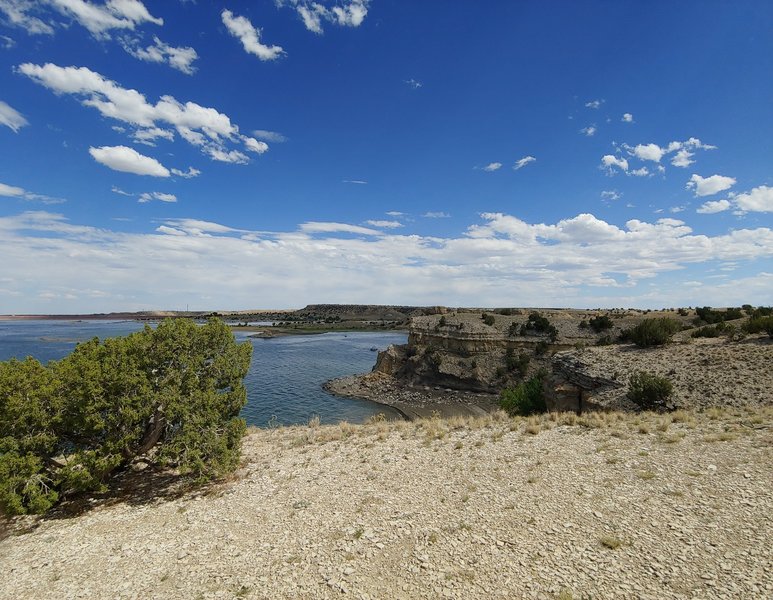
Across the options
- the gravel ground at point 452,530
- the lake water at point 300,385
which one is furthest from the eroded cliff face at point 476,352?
the gravel ground at point 452,530

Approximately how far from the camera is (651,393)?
69.2 feet

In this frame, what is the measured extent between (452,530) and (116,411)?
1109cm

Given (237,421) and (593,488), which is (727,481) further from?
(237,421)

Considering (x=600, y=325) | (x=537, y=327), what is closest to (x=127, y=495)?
(x=537, y=327)

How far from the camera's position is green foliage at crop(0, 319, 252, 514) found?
11523mm

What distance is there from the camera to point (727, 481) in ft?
35.6

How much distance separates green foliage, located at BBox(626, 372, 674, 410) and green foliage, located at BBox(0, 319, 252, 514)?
800 inches

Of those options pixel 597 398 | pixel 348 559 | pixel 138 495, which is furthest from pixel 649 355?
pixel 138 495

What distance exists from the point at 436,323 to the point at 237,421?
44793 millimetres

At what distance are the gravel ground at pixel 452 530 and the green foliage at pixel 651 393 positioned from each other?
16.9 ft

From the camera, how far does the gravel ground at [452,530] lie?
7.86 metres

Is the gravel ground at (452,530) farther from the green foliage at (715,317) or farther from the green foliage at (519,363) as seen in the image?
the green foliage at (715,317)

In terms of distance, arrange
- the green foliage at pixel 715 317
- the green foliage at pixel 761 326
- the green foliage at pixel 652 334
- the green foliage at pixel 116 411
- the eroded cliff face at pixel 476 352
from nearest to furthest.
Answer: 1. the green foliage at pixel 116 411
2. the green foliage at pixel 761 326
3. the green foliage at pixel 652 334
4. the green foliage at pixel 715 317
5. the eroded cliff face at pixel 476 352

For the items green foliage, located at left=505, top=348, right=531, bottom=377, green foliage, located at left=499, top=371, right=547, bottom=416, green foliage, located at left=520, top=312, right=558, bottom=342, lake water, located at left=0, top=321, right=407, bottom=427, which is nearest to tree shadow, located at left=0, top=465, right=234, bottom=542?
lake water, located at left=0, top=321, right=407, bottom=427
